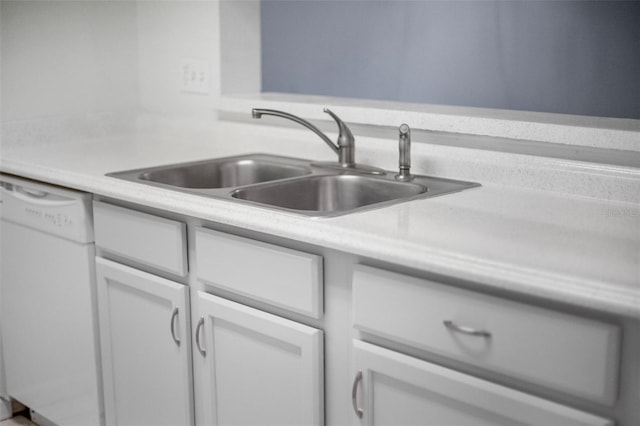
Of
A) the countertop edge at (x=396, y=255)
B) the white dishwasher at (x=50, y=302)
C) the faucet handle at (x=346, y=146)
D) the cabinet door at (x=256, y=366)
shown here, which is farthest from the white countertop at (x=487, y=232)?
the faucet handle at (x=346, y=146)

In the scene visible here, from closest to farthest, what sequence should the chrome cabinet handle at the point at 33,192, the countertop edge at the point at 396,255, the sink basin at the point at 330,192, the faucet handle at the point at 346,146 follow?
the countertop edge at the point at 396,255
the sink basin at the point at 330,192
the faucet handle at the point at 346,146
the chrome cabinet handle at the point at 33,192

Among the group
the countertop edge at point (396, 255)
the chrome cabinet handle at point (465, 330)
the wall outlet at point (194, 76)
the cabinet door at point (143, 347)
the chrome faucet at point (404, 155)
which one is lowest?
the cabinet door at point (143, 347)

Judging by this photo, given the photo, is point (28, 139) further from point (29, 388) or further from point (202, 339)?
point (202, 339)

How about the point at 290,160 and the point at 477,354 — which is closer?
the point at 477,354

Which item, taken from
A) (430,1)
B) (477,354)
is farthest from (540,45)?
(477,354)

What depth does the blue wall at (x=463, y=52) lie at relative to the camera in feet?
6.31

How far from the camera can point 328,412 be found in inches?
64.8

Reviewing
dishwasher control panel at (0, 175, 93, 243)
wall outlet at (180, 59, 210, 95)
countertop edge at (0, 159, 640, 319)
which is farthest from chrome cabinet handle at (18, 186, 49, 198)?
wall outlet at (180, 59, 210, 95)

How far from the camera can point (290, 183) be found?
2.02 meters

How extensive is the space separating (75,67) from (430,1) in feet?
4.15

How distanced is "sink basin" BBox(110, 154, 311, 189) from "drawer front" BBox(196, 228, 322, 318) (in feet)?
1.54

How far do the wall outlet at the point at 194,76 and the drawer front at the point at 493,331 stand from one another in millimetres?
1425

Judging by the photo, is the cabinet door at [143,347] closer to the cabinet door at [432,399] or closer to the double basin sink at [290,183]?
the double basin sink at [290,183]

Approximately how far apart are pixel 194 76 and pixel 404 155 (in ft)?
3.48
